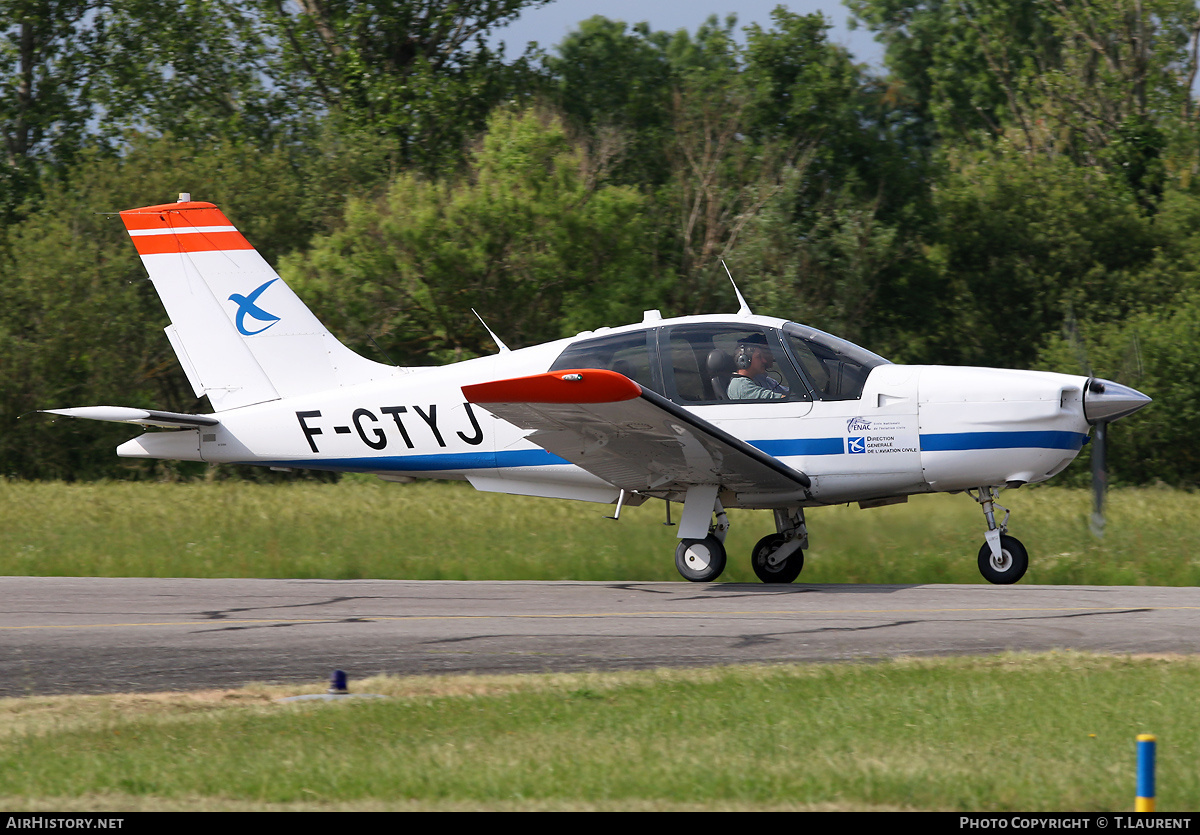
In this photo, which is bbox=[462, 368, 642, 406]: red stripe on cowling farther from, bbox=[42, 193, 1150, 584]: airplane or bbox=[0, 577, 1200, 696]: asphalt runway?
bbox=[0, 577, 1200, 696]: asphalt runway

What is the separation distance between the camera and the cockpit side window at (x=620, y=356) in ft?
36.8

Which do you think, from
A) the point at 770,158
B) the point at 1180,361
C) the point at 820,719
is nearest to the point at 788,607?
the point at 820,719

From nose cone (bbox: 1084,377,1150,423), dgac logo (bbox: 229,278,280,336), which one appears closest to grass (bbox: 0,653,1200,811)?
nose cone (bbox: 1084,377,1150,423)

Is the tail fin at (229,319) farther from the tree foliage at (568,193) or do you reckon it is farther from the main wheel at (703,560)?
the tree foliage at (568,193)

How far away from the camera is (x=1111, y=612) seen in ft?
30.0

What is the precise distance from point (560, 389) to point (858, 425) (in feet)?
8.90

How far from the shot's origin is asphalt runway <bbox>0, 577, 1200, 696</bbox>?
7.65 metres

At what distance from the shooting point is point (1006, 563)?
11062 mm

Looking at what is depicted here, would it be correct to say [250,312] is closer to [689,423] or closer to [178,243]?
[178,243]

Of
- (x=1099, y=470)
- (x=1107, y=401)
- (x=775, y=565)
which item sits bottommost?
(x=775, y=565)

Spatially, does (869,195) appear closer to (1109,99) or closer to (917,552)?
(1109,99)

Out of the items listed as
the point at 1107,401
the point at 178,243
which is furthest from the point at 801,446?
the point at 178,243

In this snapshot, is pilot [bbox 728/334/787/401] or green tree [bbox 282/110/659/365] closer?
pilot [bbox 728/334/787/401]

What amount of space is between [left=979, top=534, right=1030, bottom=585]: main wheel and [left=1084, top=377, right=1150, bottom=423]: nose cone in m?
1.25
